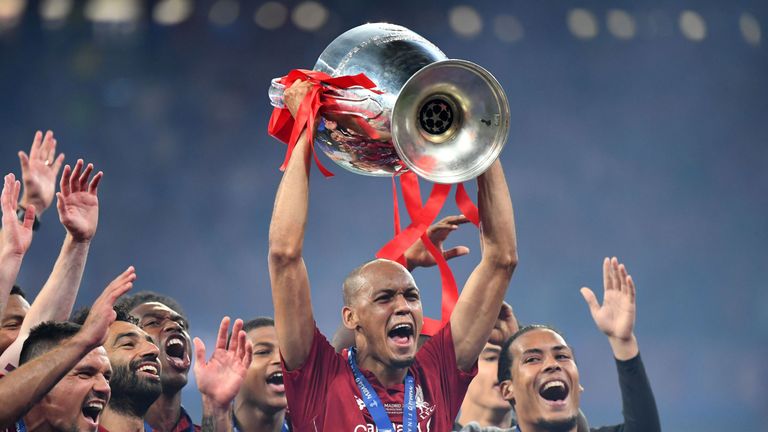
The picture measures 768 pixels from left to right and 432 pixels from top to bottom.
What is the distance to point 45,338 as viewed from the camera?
129 inches

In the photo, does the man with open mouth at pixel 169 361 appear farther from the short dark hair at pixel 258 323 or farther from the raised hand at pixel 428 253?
the raised hand at pixel 428 253

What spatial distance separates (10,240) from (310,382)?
1.12 meters

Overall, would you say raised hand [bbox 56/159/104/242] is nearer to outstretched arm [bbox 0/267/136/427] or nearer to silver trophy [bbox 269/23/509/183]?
outstretched arm [bbox 0/267/136/427]

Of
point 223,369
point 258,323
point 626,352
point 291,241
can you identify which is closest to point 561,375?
point 626,352

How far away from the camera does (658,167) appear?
26.8 ft

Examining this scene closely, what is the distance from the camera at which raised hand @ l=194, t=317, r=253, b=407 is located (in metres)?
3.62

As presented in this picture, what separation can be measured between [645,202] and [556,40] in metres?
1.40

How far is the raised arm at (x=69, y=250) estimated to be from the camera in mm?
3668

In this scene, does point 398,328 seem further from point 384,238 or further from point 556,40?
point 556,40

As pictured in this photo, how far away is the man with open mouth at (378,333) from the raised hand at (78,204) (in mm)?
768

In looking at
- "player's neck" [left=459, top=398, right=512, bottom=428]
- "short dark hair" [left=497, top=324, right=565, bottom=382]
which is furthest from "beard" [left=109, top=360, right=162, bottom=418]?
"player's neck" [left=459, top=398, right=512, bottom=428]

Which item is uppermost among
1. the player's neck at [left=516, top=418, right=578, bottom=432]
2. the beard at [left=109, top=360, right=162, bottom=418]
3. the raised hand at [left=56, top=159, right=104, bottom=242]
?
the raised hand at [left=56, top=159, right=104, bottom=242]

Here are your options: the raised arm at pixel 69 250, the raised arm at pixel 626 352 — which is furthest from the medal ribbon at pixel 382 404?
the raised arm at pixel 626 352

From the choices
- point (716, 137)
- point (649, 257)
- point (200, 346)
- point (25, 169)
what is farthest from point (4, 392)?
point (716, 137)
